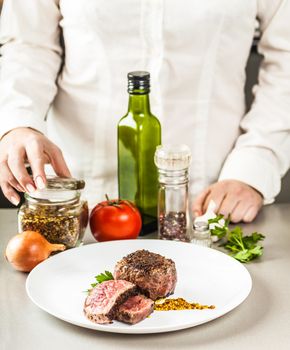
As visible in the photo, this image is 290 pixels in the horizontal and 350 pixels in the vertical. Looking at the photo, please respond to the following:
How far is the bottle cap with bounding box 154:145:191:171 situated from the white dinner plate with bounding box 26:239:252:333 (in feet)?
0.48

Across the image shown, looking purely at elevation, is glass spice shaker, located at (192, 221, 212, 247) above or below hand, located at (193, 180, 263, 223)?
above

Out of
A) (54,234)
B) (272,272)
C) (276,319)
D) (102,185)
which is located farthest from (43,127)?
(276,319)

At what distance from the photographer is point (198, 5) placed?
1.75 meters

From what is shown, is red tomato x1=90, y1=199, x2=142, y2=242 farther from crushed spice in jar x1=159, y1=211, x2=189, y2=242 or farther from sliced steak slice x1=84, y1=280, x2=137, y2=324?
sliced steak slice x1=84, y1=280, x2=137, y2=324

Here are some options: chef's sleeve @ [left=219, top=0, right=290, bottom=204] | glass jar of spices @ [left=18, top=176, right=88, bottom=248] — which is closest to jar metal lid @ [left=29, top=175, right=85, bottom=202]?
glass jar of spices @ [left=18, top=176, right=88, bottom=248]

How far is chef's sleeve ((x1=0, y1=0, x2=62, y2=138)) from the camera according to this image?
1.79m

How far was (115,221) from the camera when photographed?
1.50 metres

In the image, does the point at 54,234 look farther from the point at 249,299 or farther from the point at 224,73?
the point at 224,73

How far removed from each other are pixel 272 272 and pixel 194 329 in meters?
0.27

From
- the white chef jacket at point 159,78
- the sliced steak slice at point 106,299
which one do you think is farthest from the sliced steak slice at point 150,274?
the white chef jacket at point 159,78

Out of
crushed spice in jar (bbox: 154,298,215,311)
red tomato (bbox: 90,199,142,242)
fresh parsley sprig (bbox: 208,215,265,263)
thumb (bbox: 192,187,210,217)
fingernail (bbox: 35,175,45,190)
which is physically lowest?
thumb (bbox: 192,187,210,217)

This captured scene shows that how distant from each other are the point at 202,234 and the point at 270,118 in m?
0.47

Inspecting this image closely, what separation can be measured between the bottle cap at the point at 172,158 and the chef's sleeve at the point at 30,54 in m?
0.37

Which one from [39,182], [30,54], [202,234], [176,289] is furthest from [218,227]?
[30,54]
